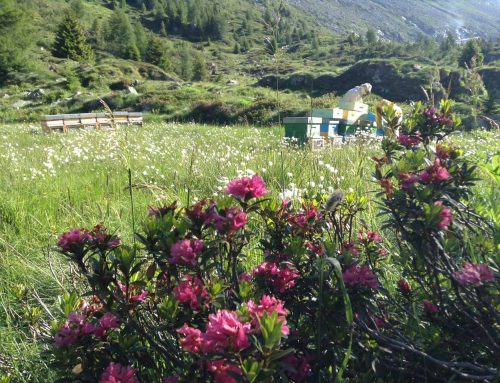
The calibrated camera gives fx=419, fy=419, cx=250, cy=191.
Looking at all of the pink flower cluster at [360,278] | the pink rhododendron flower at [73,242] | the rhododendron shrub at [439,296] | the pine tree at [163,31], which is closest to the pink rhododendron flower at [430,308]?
the rhododendron shrub at [439,296]

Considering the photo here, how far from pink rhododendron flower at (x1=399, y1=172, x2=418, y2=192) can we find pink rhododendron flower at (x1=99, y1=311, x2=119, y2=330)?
3.29ft

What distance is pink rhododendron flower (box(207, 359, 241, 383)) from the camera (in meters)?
0.90

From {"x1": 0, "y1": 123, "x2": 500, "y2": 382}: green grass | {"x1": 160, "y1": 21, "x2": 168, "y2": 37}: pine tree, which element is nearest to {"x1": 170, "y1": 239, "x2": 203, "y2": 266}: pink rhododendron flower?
{"x1": 0, "y1": 123, "x2": 500, "y2": 382}: green grass

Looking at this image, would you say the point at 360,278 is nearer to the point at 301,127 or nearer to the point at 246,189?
the point at 246,189

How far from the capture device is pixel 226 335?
87cm

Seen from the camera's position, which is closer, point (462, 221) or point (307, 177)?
point (462, 221)

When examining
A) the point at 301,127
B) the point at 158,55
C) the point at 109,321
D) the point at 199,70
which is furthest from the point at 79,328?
the point at 199,70

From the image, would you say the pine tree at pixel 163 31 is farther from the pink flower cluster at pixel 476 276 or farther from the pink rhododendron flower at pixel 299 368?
the pink flower cluster at pixel 476 276

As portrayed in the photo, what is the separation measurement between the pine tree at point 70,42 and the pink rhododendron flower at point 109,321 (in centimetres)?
6020

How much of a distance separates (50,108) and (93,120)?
1410cm

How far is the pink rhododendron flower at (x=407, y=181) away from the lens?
136cm

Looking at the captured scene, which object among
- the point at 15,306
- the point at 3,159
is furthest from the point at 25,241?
the point at 3,159

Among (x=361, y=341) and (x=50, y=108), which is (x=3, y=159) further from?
(x=50, y=108)

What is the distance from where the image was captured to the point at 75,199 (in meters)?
4.54
